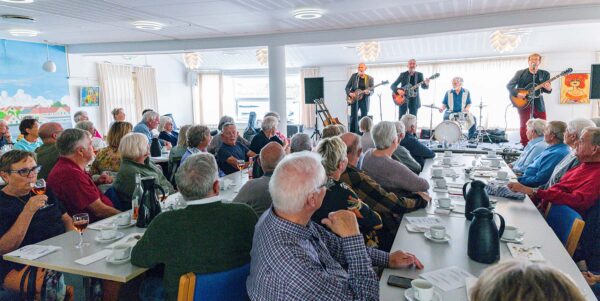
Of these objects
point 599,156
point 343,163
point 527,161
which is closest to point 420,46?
point 527,161

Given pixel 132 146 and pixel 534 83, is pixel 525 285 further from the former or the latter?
pixel 534 83

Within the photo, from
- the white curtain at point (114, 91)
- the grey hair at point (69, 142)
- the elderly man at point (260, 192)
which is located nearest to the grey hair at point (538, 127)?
the elderly man at point (260, 192)

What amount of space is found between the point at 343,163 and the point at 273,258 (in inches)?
44.9

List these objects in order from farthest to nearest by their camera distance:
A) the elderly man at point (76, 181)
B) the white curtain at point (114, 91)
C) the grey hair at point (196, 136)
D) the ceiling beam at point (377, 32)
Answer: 1. the white curtain at point (114, 91)
2. the ceiling beam at point (377, 32)
3. the grey hair at point (196, 136)
4. the elderly man at point (76, 181)

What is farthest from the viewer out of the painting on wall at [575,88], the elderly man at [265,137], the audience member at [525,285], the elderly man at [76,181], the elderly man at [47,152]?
the painting on wall at [575,88]

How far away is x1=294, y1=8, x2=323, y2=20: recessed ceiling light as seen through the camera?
220 inches

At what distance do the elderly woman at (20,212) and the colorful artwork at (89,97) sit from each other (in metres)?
8.44

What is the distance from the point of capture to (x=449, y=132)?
7012 mm

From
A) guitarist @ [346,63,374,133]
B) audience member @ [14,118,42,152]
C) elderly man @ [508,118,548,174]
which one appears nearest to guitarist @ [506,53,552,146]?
elderly man @ [508,118,548,174]

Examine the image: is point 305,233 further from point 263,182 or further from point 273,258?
point 263,182

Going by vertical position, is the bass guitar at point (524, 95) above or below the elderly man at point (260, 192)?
above

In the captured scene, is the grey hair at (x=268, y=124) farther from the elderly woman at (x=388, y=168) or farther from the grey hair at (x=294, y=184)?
the grey hair at (x=294, y=184)

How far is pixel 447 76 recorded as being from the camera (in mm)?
12094

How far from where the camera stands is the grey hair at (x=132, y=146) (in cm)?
326
